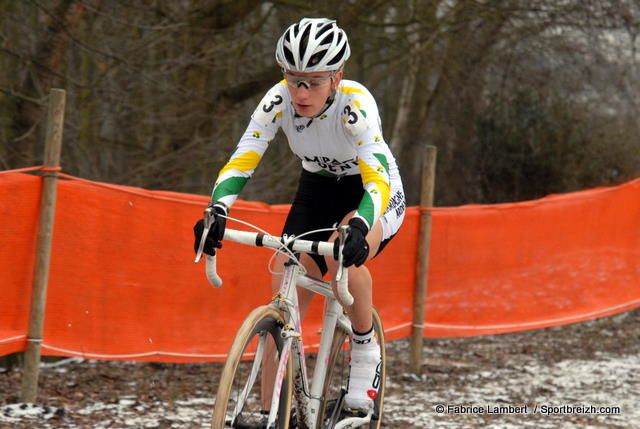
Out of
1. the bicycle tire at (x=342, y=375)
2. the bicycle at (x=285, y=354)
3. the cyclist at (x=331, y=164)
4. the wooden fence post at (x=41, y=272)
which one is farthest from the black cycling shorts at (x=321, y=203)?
the wooden fence post at (x=41, y=272)

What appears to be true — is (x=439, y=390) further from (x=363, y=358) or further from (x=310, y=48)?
(x=310, y=48)

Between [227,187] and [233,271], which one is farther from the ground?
[227,187]

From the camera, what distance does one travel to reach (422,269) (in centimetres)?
766

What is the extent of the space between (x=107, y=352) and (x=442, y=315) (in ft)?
10.2

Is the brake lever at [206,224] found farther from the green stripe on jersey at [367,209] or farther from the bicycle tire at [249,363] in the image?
the green stripe on jersey at [367,209]

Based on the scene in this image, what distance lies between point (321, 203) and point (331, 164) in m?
0.20

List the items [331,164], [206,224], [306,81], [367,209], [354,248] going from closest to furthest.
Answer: [354,248] → [206,224] → [367,209] → [306,81] → [331,164]

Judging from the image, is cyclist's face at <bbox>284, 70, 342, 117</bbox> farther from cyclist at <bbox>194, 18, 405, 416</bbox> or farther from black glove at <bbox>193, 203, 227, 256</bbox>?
black glove at <bbox>193, 203, 227, 256</bbox>

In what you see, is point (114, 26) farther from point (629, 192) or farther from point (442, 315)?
point (629, 192)

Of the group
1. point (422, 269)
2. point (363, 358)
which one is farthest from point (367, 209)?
point (422, 269)

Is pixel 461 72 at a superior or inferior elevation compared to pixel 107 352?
superior

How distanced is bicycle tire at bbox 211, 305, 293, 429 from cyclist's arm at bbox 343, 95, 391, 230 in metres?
0.70

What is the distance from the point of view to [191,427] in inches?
217

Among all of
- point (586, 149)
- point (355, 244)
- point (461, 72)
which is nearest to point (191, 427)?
point (355, 244)
